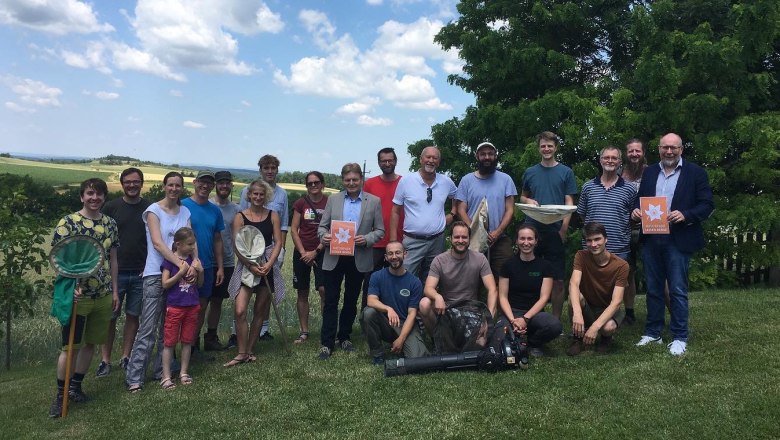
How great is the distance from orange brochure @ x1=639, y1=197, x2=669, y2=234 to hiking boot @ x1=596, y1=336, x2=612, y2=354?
1154 millimetres

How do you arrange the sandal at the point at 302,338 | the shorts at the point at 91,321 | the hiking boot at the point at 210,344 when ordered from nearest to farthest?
1. the shorts at the point at 91,321
2. the hiking boot at the point at 210,344
3. the sandal at the point at 302,338

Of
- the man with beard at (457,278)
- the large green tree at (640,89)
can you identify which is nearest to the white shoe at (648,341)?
the man with beard at (457,278)

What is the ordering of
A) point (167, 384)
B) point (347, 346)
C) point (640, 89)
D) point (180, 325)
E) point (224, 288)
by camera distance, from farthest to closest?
point (640, 89), point (224, 288), point (347, 346), point (180, 325), point (167, 384)

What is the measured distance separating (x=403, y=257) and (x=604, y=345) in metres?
2.24

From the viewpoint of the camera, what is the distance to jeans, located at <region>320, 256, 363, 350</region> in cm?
611

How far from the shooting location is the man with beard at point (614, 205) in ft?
18.5

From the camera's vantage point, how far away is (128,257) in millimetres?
5832

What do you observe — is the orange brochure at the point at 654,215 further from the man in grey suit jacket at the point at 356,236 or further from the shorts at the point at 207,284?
the shorts at the point at 207,284

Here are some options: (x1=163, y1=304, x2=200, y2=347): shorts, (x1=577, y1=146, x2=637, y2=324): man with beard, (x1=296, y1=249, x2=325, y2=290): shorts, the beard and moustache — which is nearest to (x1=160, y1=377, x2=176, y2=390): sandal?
(x1=163, y1=304, x2=200, y2=347): shorts

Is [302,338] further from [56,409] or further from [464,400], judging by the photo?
[464,400]

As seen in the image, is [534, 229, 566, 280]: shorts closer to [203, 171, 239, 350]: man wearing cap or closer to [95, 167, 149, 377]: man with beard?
[203, 171, 239, 350]: man wearing cap

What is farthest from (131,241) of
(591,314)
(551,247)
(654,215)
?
(654,215)

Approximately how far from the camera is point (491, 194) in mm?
6051

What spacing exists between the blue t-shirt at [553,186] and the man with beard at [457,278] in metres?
0.87
